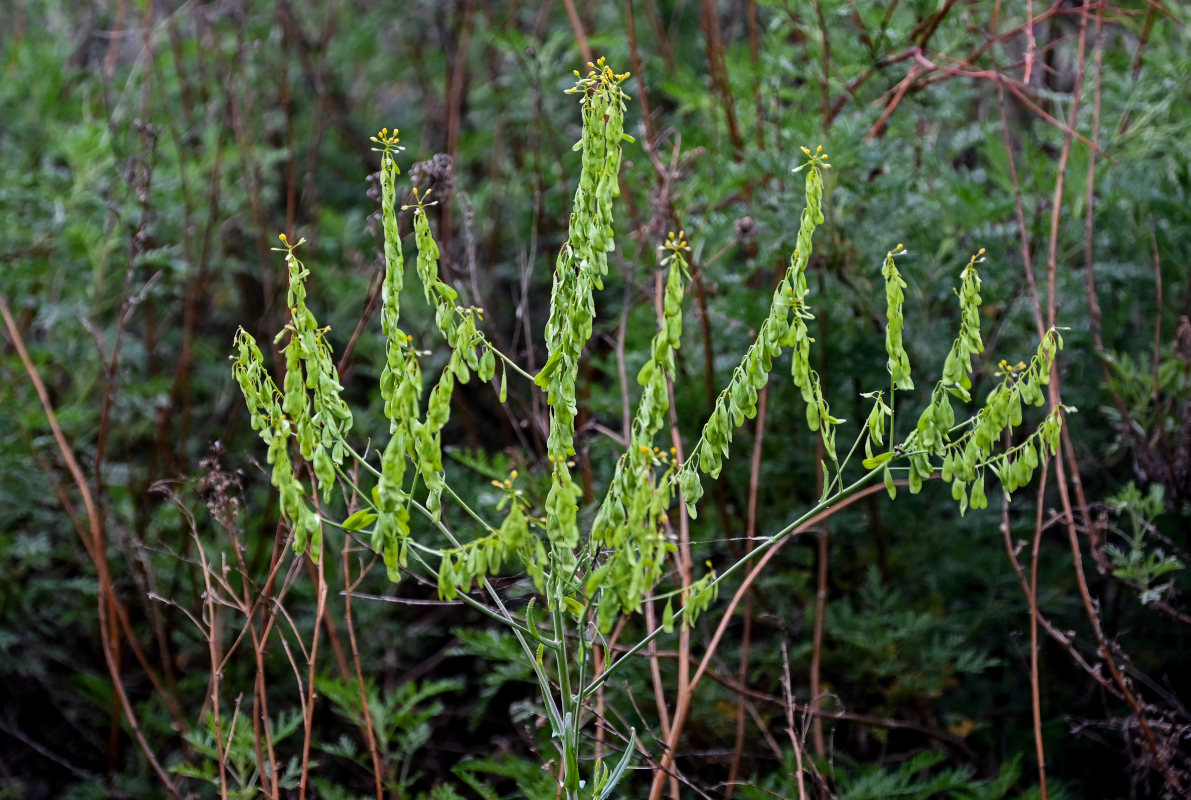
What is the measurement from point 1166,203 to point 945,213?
61 centimetres

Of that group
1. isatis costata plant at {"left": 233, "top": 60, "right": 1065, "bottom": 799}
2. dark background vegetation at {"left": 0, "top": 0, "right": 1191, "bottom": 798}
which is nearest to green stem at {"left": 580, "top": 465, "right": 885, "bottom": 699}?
isatis costata plant at {"left": 233, "top": 60, "right": 1065, "bottom": 799}

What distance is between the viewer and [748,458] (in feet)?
9.27

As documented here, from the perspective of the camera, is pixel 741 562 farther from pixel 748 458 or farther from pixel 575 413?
pixel 748 458

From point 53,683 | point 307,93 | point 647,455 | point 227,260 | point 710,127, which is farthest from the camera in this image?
point 307,93

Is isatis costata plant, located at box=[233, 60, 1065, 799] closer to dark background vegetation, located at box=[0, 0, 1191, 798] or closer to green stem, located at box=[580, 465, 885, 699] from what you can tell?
green stem, located at box=[580, 465, 885, 699]

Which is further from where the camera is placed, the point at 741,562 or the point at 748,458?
the point at 748,458

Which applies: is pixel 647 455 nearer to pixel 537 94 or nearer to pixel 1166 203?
pixel 537 94

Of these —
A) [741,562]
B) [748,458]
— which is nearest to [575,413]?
[741,562]

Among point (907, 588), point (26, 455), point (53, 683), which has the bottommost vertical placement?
point (53, 683)

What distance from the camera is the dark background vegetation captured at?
243cm

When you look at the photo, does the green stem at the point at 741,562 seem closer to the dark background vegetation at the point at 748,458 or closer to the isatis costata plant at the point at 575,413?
the isatis costata plant at the point at 575,413

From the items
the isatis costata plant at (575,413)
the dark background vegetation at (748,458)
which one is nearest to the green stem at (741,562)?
the isatis costata plant at (575,413)

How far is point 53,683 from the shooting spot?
3.05 m

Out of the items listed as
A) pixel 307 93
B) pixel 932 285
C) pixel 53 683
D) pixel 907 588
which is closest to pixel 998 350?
pixel 932 285
